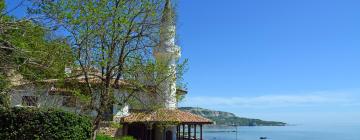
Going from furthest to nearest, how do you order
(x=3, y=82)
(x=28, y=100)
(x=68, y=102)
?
(x=28, y=100) < (x=68, y=102) < (x=3, y=82)

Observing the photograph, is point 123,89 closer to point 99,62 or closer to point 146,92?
point 146,92

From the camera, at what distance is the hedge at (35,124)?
55.4ft

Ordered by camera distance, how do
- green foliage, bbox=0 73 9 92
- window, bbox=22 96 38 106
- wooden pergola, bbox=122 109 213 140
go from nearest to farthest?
green foliage, bbox=0 73 9 92 < window, bbox=22 96 38 106 < wooden pergola, bbox=122 109 213 140

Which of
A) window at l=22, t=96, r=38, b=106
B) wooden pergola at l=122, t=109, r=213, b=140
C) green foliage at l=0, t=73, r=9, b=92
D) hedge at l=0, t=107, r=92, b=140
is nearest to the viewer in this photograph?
green foliage at l=0, t=73, r=9, b=92

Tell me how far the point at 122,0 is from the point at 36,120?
6.14m

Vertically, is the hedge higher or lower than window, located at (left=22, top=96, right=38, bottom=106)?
A: lower

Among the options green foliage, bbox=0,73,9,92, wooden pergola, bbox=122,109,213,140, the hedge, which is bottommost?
the hedge

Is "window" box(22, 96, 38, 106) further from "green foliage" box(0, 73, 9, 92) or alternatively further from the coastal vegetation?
"green foliage" box(0, 73, 9, 92)

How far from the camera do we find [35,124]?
17.0m

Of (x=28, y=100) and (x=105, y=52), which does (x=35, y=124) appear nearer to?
(x=105, y=52)

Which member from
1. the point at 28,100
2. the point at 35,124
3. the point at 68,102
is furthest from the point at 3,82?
the point at 28,100

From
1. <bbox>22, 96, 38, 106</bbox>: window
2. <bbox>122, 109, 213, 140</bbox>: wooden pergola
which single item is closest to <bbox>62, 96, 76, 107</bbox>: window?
<bbox>22, 96, 38, 106</bbox>: window

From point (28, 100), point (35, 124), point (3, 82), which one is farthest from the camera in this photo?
point (28, 100)

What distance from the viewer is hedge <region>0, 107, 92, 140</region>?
1689 cm
